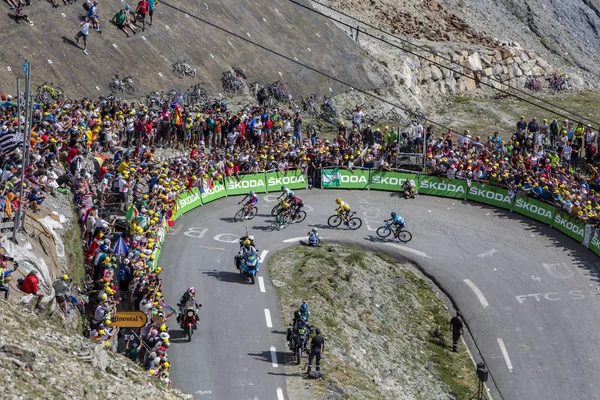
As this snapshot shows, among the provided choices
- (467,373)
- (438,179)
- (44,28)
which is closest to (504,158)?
(438,179)

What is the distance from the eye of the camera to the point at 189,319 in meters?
33.1

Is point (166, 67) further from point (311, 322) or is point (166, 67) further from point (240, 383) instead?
point (240, 383)

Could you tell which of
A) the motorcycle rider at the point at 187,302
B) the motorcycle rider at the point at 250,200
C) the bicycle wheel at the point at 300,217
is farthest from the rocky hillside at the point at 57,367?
the bicycle wheel at the point at 300,217

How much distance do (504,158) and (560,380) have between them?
51.7 feet

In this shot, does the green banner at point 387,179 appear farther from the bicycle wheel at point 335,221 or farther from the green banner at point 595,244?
the green banner at point 595,244

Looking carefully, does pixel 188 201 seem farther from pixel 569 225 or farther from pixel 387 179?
pixel 569 225

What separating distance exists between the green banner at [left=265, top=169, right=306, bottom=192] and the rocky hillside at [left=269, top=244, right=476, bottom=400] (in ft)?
19.3

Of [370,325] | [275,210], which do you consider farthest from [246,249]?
[275,210]

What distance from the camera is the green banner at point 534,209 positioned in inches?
1839

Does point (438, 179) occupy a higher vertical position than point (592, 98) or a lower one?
lower

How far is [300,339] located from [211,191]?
15138mm

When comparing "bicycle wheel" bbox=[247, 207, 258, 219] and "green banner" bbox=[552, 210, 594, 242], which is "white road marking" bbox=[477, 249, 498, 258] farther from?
"bicycle wheel" bbox=[247, 207, 258, 219]

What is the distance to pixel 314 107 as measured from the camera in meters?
57.2

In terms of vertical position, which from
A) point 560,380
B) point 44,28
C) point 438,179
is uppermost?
point 44,28
